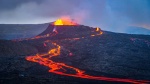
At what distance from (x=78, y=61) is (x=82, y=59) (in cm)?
160

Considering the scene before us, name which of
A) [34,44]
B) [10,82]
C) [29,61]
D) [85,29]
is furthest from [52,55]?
[85,29]

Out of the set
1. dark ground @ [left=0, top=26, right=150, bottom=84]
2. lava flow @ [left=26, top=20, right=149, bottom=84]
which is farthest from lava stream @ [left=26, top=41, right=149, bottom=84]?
dark ground @ [left=0, top=26, right=150, bottom=84]

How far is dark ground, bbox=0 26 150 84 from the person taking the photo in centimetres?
2386

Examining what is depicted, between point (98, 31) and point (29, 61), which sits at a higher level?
point (98, 31)

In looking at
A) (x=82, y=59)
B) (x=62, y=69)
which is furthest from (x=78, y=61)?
(x=62, y=69)

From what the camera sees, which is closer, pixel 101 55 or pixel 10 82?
pixel 10 82

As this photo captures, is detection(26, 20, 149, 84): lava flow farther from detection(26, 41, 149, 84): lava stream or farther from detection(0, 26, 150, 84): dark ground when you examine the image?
detection(0, 26, 150, 84): dark ground

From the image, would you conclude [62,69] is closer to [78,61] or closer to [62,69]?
[62,69]

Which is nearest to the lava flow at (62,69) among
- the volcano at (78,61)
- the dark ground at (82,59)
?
the volcano at (78,61)

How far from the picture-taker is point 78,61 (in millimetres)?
34844

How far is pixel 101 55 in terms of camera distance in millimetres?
39094

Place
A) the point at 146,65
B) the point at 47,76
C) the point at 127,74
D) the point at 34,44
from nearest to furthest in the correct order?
the point at 47,76 → the point at 127,74 → the point at 146,65 → the point at 34,44

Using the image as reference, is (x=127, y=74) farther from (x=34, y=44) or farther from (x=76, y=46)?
(x=34, y=44)

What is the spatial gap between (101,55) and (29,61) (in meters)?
12.8
